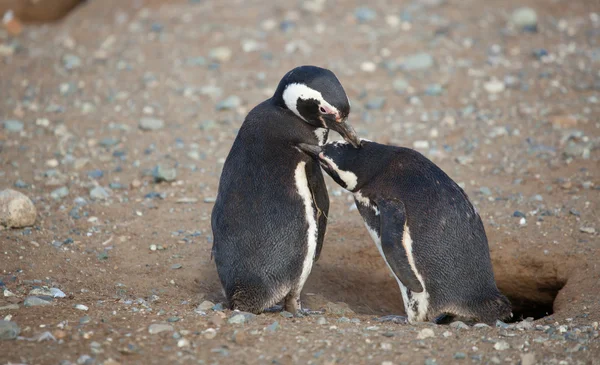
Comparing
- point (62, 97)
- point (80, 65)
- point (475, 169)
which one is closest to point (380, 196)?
point (475, 169)

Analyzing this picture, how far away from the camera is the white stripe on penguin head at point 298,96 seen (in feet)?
11.6

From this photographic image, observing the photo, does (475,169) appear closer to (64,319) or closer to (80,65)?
(64,319)

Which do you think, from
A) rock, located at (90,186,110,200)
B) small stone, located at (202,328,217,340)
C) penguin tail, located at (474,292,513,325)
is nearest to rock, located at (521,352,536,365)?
penguin tail, located at (474,292,513,325)

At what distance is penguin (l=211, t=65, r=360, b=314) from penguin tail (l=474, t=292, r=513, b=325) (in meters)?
0.84

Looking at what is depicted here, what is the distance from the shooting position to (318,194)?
372 centimetres

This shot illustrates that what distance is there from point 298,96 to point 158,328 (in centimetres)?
125

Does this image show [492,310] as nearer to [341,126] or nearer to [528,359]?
[528,359]

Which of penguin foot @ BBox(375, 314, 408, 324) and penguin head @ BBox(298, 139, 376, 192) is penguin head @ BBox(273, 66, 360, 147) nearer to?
penguin head @ BBox(298, 139, 376, 192)

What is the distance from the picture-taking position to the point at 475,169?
17.8ft

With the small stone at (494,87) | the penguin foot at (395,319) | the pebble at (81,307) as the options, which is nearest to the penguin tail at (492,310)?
the penguin foot at (395,319)

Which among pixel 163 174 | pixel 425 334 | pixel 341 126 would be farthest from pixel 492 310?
pixel 163 174

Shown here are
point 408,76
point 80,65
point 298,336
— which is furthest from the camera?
point 80,65

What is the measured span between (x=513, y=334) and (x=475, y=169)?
2.30 meters

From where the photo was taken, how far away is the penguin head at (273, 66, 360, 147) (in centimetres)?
355
